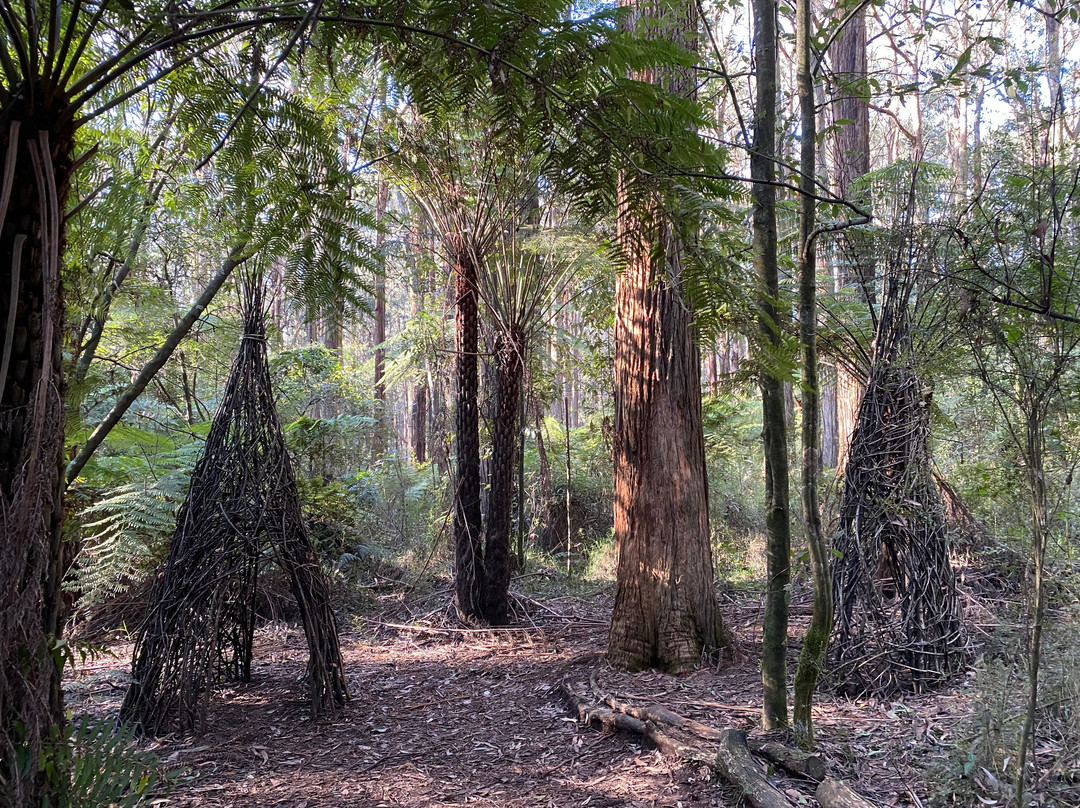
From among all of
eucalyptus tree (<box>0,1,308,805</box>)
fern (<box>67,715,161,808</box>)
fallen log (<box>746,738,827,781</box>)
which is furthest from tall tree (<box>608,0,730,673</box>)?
eucalyptus tree (<box>0,1,308,805</box>)

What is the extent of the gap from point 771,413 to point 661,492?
1868 millimetres

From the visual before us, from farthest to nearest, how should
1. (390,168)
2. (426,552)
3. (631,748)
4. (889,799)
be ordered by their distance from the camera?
1. (426,552)
2. (390,168)
3. (631,748)
4. (889,799)

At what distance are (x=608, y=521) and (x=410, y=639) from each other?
4.75 metres

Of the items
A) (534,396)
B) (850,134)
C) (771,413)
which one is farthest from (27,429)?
(850,134)

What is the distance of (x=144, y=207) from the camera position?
310 centimetres

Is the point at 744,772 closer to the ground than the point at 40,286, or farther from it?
closer to the ground

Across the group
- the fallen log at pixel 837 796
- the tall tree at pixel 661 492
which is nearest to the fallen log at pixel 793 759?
the fallen log at pixel 837 796

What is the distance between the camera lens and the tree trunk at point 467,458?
597 centimetres

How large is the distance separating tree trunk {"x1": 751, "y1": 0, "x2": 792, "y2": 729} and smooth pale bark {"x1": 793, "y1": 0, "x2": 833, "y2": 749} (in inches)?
4.0

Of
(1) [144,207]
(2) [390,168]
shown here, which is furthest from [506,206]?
(1) [144,207]

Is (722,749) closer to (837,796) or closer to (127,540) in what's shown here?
(837,796)

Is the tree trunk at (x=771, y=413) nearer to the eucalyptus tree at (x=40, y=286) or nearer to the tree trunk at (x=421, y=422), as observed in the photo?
the eucalyptus tree at (x=40, y=286)

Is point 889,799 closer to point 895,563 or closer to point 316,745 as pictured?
point 895,563

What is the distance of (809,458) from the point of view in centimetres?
259
